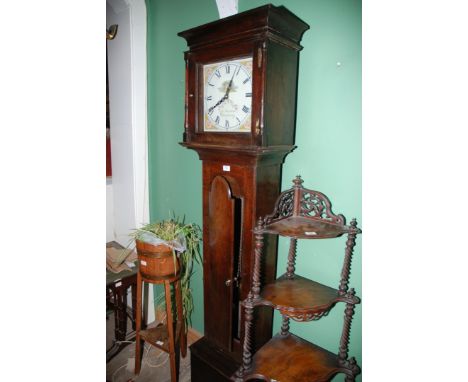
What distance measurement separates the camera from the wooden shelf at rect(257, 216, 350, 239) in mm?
1128

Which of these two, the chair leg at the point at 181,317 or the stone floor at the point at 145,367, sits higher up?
the chair leg at the point at 181,317

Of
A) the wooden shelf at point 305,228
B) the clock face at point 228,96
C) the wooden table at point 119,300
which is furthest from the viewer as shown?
the wooden table at point 119,300

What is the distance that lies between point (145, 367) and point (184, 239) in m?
1.05

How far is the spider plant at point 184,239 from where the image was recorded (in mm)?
1739

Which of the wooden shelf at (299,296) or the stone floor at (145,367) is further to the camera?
the stone floor at (145,367)

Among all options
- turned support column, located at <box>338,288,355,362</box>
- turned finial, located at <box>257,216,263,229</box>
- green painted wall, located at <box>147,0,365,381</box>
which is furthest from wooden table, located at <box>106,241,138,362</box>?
turned support column, located at <box>338,288,355,362</box>

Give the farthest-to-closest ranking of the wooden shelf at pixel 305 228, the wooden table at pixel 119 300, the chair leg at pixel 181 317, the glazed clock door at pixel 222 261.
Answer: the wooden table at pixel 119 300
the chair leg at pixel 181 317
the glazed clock door at pixel 222 261
the wooden shelf at pixel 305 228

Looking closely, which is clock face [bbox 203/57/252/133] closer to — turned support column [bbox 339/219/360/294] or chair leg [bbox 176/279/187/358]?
turned support column [bbox 339/219/360/294]

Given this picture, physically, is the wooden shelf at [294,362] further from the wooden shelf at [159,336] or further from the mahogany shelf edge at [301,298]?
the wooden shelf at [159,336]

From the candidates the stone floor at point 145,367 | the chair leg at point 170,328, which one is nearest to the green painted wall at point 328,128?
the chair leg at point 170,328

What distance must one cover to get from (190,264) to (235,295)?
0.64 metres

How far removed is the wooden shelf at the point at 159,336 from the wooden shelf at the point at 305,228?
1141 millimetres
